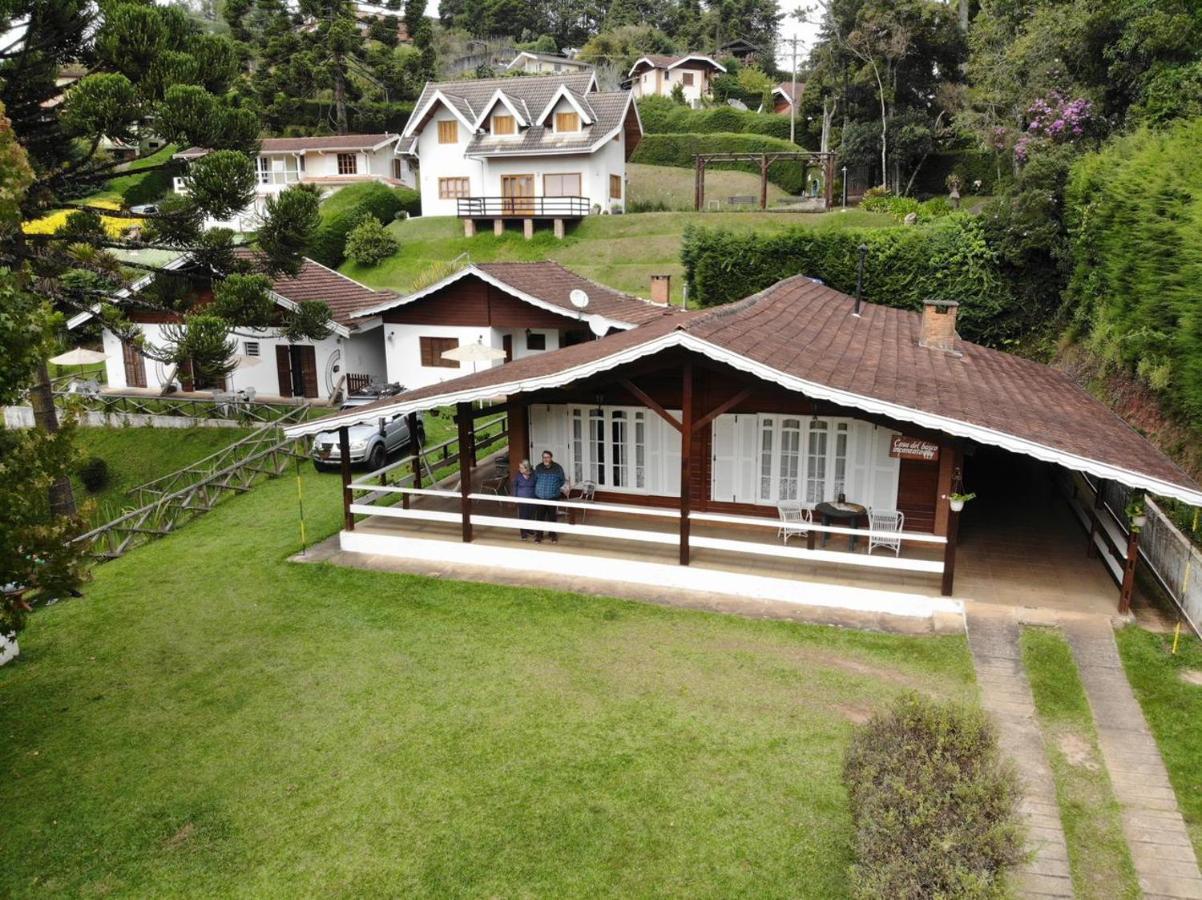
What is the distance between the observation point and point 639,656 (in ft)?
36.8

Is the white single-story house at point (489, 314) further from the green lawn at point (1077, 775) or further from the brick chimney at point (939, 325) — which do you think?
the green lawn at point (1077, 775)

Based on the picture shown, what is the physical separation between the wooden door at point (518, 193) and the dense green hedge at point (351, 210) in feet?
23.3

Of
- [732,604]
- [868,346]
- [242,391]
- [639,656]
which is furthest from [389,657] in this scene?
[242,391]

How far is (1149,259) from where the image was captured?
15930mm

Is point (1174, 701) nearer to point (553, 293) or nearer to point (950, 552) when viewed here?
point (950, 552)

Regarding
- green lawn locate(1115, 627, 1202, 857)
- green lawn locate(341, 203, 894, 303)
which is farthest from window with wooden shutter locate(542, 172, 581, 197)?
green lawn locate(1115, 627, 1202, 857)

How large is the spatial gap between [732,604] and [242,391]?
825 inches

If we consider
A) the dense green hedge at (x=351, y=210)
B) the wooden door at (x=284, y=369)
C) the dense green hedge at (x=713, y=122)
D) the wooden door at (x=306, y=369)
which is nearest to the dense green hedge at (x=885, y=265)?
the wooden door at (x=306, y=369)

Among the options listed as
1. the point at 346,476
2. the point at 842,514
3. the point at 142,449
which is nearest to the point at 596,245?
the point at 142,449

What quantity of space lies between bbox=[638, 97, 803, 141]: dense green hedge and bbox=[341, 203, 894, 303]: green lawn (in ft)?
62.1

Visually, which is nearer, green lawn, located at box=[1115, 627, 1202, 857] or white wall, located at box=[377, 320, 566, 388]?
green lawn, located at box=[1115, 627, 1202, 857]

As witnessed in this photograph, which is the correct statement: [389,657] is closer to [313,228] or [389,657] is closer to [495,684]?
[495,684]

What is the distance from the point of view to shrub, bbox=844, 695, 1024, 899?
20.5 ft

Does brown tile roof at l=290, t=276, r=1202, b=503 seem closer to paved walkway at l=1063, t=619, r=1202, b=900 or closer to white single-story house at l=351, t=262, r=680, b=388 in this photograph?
paved walkway at l=1063, t=619, r=1202, b=900
